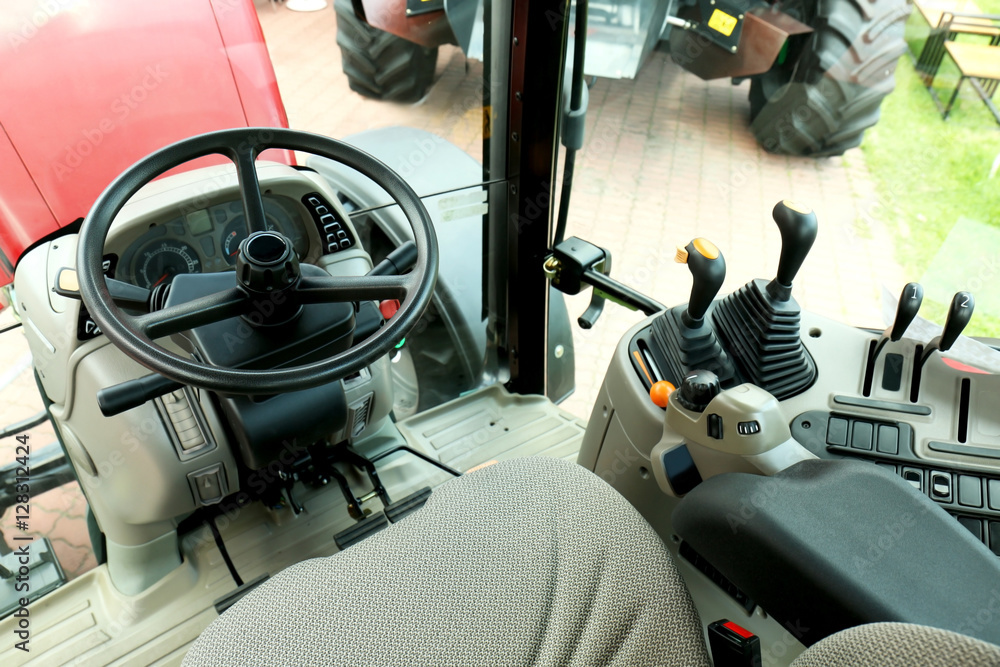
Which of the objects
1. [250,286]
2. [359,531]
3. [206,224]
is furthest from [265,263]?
[359,531]

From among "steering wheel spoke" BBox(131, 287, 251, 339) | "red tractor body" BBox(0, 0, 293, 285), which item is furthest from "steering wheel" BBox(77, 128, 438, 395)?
"red tractor body" BBox(0, 0, 293, 285)

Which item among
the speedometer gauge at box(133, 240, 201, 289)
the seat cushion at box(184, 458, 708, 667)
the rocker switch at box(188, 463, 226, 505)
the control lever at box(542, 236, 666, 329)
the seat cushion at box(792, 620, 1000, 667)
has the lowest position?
the rocker switch at box(188, 463, 226, 505)

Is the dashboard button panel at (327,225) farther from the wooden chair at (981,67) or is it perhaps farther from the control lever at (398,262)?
the wooden chair at (981,67)

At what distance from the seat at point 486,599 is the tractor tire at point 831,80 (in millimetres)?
968

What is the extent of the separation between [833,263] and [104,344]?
1.50m

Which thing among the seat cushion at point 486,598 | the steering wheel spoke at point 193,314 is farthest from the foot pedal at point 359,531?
the steering wheel spoke at point 193,314

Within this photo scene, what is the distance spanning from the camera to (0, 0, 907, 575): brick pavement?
147 cm

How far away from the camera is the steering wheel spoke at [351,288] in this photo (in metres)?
1.11

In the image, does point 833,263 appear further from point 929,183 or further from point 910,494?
point 910,494

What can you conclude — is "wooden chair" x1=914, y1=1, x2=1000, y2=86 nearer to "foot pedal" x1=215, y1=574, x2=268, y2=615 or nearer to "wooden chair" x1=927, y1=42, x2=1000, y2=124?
"wooden chair" x1=927, y1=42, x2=1000, y2=124

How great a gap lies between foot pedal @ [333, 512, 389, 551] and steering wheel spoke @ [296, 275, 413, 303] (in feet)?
2.20

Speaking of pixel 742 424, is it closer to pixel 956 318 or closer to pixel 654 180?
pixel 956 318

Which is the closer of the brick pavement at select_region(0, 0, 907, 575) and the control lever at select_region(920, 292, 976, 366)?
the control lever at select_region(920, 292, 976, 366)

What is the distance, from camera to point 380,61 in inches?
75.1
